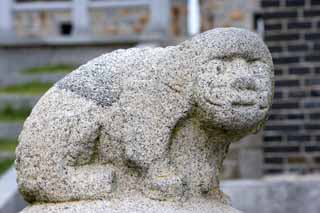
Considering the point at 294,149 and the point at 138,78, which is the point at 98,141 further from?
the point at 294,149

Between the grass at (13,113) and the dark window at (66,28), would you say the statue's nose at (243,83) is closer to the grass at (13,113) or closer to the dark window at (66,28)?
the grass at (13,113)

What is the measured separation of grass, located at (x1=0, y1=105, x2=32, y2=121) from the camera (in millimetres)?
9891

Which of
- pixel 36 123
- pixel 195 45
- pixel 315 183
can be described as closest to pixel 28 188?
pixel 36 123

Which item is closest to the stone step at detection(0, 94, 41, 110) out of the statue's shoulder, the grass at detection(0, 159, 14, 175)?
the grass at detection(0, 159, 14, 175)

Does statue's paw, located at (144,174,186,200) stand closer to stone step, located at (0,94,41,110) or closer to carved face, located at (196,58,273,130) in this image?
carved face, located at (196,58,273,130)

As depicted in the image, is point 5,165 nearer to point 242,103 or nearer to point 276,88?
point 276,88

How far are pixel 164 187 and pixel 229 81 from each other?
1.59 feet

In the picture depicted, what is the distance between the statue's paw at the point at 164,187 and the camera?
3928mm

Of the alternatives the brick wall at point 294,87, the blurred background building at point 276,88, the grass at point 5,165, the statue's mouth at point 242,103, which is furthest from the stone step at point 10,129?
the statue's mouth at point 242,103

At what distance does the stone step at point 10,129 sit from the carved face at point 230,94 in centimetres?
573

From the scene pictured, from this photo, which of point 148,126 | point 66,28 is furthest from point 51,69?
point 66,28

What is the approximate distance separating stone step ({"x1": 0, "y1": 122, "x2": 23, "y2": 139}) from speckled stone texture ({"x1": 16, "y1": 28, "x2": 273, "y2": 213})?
5468mm

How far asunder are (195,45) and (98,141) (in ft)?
1.79

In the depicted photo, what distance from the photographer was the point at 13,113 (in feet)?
32.9
